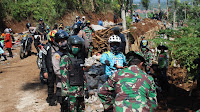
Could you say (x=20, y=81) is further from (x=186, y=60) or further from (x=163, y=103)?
(x=186, y=60)

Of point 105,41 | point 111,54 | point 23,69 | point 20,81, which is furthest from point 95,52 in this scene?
point 111,54

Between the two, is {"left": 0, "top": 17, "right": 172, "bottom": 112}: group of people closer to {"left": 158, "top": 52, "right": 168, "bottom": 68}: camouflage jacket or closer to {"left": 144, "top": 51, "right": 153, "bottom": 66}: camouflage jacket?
{"left": 158, "top": 52, "right": 168, "bottom": 68}: camouflage jacket

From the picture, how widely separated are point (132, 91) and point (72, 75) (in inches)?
69.2

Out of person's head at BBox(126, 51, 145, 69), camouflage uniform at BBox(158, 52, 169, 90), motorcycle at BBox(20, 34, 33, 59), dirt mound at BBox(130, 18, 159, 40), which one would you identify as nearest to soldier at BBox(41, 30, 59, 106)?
person's head at BBox(126, 51, 145, 69)

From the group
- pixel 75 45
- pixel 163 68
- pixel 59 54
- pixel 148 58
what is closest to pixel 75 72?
pixel 75 45

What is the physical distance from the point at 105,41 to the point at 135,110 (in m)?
10.9

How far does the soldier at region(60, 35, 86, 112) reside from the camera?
13.5 feet

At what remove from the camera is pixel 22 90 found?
26.3ft

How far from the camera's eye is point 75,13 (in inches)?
1177

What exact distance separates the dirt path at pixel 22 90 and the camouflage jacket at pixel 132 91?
3.97 meters

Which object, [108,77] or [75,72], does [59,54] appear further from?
[108,77]

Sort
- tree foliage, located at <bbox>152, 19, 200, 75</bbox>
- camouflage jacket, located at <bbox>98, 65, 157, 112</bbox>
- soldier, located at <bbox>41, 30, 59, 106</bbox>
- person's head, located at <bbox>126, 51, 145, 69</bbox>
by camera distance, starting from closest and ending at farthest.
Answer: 1. camouflage jacket, located at <bbox>98, 65, 157, 112</bbox>
2. person's head, located at <bbox>126, 51, 145, 69</bbox>
3. soldier, located at <bbox>41, 30, 59, 106</bbox>
4. tree foliage, located at <bbox>152, 19, 200, 75</bbox>

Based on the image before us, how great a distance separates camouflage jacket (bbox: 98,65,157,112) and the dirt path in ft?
13.0

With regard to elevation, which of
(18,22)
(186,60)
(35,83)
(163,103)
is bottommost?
(163,103)
